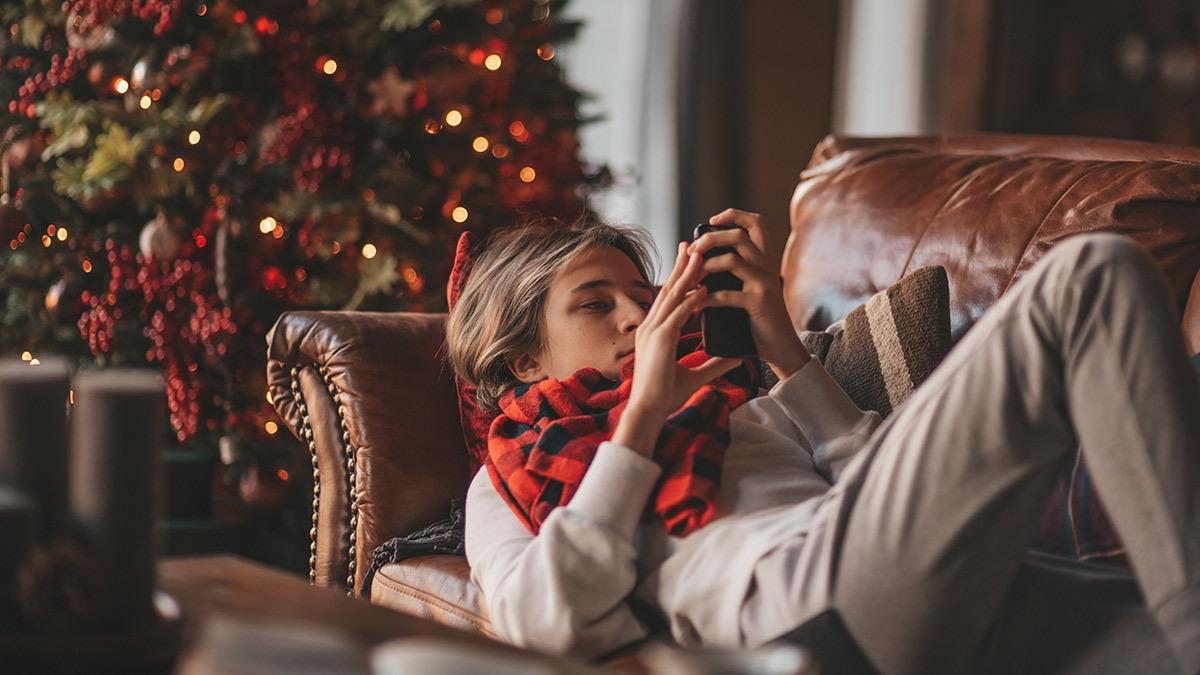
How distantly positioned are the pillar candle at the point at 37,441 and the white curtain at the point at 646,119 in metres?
2.85

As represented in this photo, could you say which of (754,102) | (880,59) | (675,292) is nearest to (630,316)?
(675,292)

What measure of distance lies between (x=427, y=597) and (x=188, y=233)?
1.36 metres

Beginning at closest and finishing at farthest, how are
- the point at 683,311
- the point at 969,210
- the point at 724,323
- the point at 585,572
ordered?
the point at 585,572 < the point at 683,311 < the point at 724,323 < the point at 969,210

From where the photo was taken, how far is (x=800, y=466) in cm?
144

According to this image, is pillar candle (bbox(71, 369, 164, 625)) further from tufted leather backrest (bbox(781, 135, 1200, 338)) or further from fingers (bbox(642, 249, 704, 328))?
tufted leather backrest (bbox(781, 135, 1200, 338))

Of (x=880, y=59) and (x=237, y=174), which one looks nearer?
(x=237, y=174)

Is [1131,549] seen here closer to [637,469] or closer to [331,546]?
[637,469]

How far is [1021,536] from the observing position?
111 centimetres

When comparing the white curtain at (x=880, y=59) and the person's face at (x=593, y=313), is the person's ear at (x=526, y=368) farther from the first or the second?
the white curtain at (x=880, y=59)

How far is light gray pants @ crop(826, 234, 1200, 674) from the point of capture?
3.30 ft

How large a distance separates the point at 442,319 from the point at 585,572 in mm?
681

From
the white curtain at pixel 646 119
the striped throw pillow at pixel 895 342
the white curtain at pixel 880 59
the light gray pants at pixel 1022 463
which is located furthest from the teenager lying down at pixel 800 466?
the white curtain at pixel 880 59

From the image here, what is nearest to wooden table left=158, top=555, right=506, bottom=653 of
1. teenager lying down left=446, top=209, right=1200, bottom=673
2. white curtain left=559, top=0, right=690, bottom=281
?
teenager lying down left=446, top=209, right=1200, bottom=673

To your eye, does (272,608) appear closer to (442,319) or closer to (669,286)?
(669,286)
